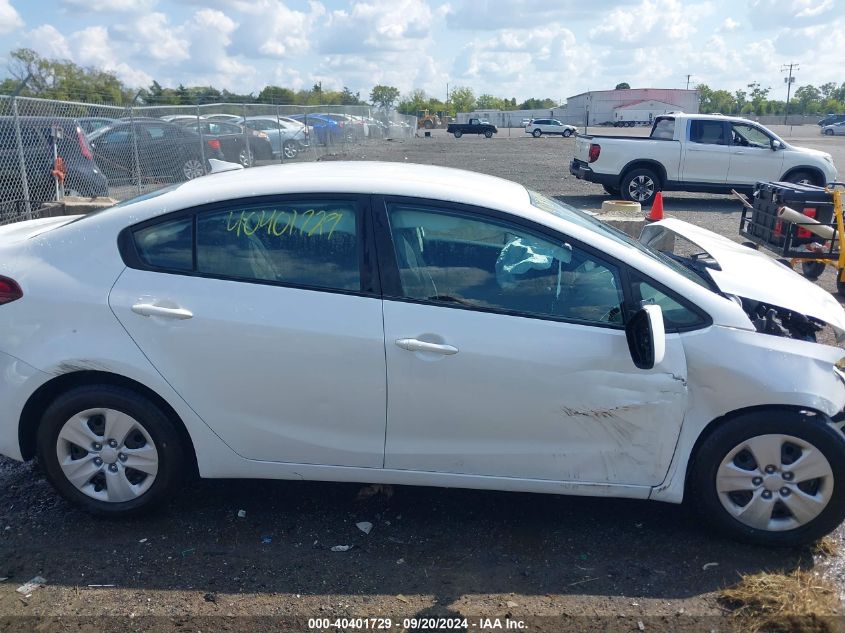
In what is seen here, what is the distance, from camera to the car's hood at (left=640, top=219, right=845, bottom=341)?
366 cm

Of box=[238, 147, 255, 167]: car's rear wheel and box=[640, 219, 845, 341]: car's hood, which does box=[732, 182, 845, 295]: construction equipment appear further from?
box=[238, 147, 255, 167]: car's rear wheel

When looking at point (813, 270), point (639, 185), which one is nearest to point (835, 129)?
point (639, 185)

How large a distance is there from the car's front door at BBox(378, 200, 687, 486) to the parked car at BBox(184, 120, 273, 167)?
12820mm

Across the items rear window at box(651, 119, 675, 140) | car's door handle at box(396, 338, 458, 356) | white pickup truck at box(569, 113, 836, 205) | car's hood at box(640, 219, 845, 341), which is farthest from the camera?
rear window at box(651, 119, 675, 140)

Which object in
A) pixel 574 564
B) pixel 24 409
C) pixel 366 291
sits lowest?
pixel 574 564

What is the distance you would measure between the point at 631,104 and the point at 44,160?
279 ft

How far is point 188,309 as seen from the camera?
134 inches

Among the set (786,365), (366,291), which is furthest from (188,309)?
(786,365)

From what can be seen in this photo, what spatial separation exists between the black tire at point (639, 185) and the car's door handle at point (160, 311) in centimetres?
1310

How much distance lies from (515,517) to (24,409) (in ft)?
7.77

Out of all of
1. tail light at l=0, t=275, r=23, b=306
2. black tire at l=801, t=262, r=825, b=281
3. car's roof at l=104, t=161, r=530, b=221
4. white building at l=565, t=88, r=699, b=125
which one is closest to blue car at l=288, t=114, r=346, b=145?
black tire at l=801, t=262, r=825, b=281

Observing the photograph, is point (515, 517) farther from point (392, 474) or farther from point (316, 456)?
point (316, 456)

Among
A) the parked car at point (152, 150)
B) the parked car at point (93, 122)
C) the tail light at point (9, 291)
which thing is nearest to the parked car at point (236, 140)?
the parked car at point (152, 150)

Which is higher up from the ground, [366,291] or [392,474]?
[366,291]
